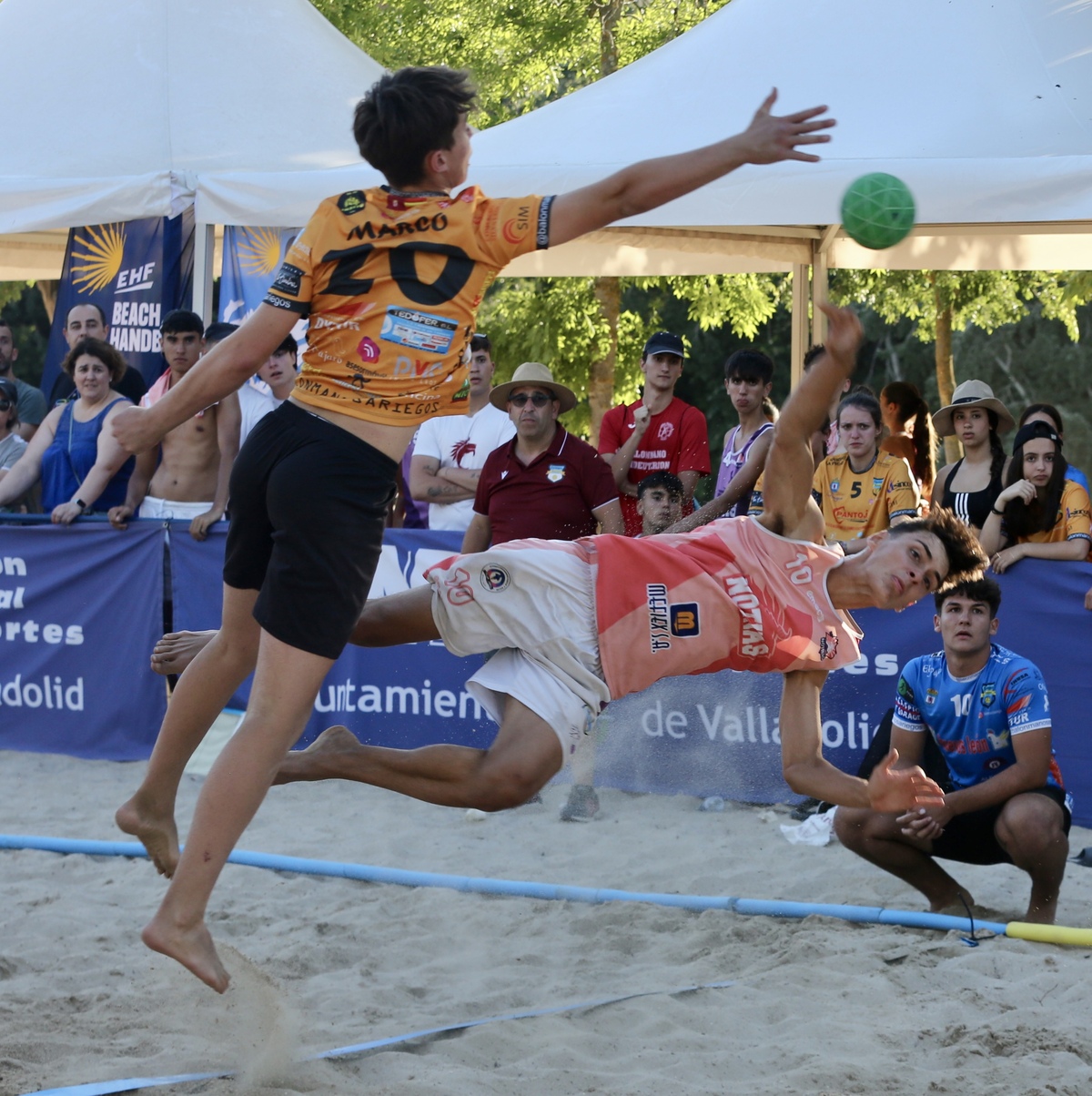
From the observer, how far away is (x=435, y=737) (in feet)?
22.0

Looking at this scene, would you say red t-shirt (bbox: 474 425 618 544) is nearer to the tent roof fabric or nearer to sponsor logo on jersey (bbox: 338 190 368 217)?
the tent roof fabric

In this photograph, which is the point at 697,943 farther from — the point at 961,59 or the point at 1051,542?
the point at 961,59

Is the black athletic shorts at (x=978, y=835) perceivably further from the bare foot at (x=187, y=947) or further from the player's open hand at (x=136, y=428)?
the player's open hand at (x=136, y=428)

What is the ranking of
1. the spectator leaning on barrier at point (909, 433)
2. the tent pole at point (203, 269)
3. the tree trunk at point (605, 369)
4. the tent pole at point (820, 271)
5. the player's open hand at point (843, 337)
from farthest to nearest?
the tree trunk at point (605, 369)
the tent pole at point (820, 271)
the tent pole at point (203, 269)
the spectator leaning on barrier at point (909, 433)
the player's open hand at point (843, 337)

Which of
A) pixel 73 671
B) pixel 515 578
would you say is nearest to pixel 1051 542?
pixel 515 578

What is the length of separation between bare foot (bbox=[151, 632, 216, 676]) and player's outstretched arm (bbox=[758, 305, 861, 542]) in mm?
1647

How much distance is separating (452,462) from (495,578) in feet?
11.1

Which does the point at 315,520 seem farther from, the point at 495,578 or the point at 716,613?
the point at 716,613

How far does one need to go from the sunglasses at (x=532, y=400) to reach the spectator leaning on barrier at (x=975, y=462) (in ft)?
6.19

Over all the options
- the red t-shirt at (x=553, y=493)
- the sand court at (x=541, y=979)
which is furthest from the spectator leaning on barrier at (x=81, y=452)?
the red t-shirt at (x=553, y=493)

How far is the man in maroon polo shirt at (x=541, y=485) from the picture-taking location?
6.43 meters

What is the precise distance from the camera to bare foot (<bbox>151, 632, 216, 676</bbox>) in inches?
149

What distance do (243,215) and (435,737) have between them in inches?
117

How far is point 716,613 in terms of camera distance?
12.4 ft
